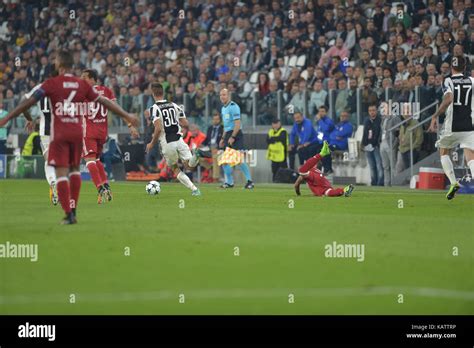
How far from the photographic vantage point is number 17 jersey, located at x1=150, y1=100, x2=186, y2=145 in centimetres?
2375

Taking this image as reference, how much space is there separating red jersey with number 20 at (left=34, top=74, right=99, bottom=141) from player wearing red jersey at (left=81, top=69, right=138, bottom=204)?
5.31m

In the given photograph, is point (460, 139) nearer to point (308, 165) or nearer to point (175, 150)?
point (308, 165)

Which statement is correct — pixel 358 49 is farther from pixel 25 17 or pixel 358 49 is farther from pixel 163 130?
pixel 25 17

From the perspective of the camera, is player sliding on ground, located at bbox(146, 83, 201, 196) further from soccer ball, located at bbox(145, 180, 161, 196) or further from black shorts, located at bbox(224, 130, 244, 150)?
black shorts, located at bbox(224, 130, 244, 150)

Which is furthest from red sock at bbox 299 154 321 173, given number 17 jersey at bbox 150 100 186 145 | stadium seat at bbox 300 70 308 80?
stadium seat at bbox 300 70 308 80

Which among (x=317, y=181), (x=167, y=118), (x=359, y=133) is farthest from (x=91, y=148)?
(x=359, y=133)

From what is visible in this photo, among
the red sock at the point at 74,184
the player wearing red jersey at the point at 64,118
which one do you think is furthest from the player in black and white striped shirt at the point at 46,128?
the player wearing red jersey at the point at 64,118

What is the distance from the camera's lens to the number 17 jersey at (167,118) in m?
23.8

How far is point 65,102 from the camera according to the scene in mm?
16000

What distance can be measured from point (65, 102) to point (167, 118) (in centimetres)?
785

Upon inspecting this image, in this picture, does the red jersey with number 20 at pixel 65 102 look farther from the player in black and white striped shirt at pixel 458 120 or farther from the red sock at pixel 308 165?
the player in black and white striped shirt at pixel 458 120

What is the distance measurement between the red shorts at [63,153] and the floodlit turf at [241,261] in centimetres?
96
